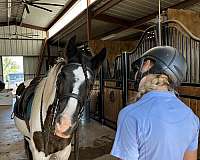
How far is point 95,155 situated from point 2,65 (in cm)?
1389

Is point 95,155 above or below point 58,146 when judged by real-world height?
below

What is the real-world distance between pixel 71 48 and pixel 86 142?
296cm

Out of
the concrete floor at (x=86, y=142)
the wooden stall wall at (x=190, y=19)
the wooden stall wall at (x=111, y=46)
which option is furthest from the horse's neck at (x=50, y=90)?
the wooden stall wall at (x=111, y=46)

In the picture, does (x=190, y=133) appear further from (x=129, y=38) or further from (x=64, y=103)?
(x=129, y=38)

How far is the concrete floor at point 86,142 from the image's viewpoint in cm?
388

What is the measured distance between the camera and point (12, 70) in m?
16.6

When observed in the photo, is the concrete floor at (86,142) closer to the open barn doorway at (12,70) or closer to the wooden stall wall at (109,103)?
the wooden stall wall at (109,103)

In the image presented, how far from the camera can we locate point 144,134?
2.84 feet

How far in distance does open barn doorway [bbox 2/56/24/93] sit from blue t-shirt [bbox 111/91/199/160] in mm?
16459

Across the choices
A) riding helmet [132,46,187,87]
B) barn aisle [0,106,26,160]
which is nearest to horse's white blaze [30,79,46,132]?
riding helmet [132,46,187,87]

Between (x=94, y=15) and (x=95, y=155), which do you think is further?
(x=94, y=15)

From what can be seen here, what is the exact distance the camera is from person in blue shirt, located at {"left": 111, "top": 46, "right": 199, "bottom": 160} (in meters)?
0.86

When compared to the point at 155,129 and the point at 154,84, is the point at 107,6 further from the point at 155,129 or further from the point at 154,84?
the point at 155,129

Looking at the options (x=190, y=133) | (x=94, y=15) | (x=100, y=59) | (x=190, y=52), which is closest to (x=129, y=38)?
(x=94, y=15)
